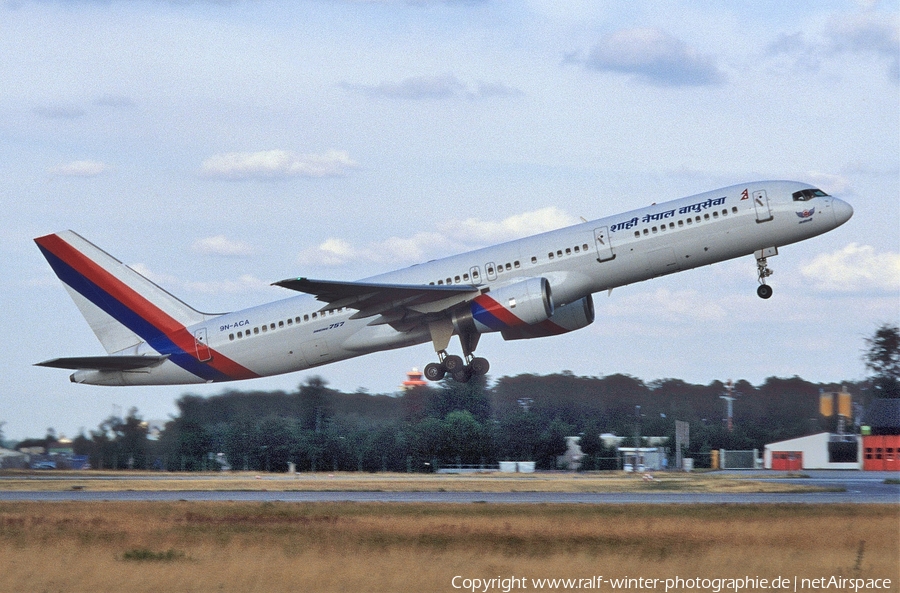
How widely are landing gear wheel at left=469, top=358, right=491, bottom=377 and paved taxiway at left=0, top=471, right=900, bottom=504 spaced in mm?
4052

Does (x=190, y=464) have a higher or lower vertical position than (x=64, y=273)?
lower

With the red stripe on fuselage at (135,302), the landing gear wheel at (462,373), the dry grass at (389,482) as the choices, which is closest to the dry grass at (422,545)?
the landing gear wheel at (462,373)

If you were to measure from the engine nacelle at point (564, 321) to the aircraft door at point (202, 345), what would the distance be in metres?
10.7

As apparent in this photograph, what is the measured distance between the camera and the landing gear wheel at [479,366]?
1521 inches

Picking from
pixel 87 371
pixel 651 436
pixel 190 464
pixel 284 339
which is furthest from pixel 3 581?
pixel 651 436

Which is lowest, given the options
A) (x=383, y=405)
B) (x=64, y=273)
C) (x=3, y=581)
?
(x=3, y=581)

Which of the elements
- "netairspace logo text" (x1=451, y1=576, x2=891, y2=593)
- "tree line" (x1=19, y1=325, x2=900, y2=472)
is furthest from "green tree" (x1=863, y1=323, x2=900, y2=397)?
"netairspace logo text" (x1=451, y1=576, x2=891, y2=593)

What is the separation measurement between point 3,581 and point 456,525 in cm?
1010

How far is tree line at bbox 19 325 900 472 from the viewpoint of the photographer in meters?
50.0

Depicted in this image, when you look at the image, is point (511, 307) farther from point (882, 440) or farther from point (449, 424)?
point (882, 440)

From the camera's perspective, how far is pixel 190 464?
5056cm

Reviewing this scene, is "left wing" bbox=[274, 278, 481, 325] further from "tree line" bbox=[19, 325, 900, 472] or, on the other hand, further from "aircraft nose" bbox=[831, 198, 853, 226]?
"tree line" bbox=[19, 325, 900, 472]

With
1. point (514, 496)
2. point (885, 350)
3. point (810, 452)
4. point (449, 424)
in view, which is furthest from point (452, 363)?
point (885, 350)

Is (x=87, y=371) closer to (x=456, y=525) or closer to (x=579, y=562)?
(x=456, y=525)
